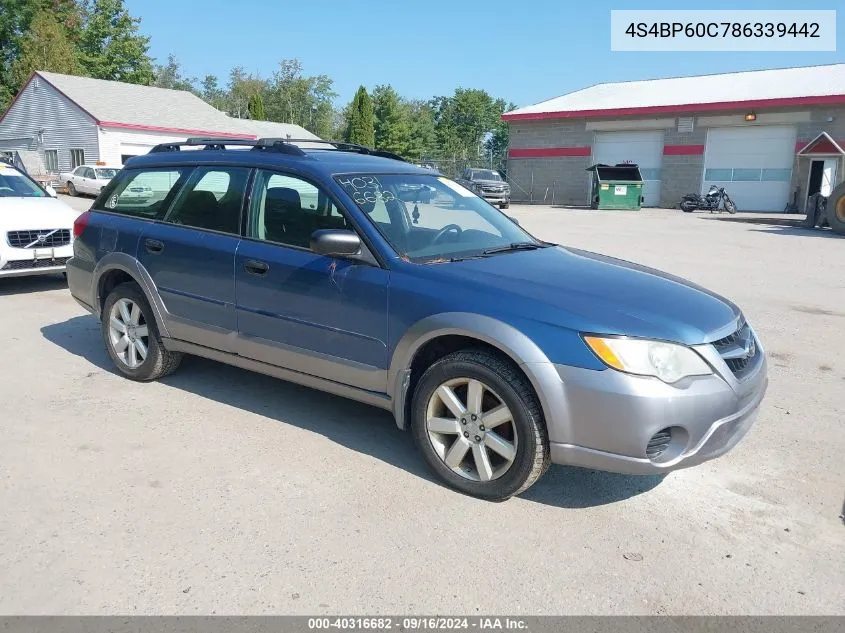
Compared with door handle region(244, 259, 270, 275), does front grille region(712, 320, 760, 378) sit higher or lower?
lower

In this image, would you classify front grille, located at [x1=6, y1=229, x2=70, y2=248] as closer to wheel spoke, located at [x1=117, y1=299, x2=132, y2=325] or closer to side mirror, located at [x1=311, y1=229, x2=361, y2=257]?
wheel spoke, located at [x1=117, y1=299, x2=132, y2=325]

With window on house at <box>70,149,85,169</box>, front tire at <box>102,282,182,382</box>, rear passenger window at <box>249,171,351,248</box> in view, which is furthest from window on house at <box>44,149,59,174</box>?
rear passenger window at <box>249,171,351,248</box>

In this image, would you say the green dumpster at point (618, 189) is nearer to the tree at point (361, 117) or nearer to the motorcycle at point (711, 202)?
the motorcycle at point (711, 202)

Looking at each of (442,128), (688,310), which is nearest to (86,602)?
(688,310)

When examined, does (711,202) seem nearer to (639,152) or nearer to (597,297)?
(639,152)

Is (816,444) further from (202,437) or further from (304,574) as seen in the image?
(202,437)

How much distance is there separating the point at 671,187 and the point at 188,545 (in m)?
33.6

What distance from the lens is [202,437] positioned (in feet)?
14.3

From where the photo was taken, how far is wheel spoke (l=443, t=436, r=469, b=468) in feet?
12.0

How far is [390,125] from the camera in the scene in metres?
65.8

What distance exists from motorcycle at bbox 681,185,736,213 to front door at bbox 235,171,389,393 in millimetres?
28562

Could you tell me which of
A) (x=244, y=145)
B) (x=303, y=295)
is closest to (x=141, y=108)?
(x=244, y=145)

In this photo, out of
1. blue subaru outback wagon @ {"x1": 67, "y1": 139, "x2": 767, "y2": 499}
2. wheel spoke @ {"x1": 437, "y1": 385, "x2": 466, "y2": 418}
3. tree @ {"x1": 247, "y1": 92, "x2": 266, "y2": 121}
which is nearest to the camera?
blue subaru outback wagon @ {"x1": 67, "y1": 139, "x2": 767, "y2": 499}

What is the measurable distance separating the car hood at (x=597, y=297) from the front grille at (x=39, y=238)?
→ 6.76 metres
